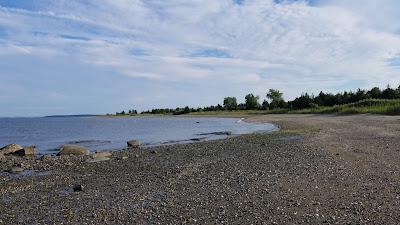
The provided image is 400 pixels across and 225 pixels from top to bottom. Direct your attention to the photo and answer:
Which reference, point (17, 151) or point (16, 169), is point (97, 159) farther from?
point (17, 151)

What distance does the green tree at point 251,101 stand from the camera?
152m

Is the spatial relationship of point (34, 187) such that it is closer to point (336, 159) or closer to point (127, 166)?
point (127, 166)

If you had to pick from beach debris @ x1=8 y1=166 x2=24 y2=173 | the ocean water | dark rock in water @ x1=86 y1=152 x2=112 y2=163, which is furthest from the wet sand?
the ocean water

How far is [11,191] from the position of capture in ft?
50.8

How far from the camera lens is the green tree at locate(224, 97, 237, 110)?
545ft

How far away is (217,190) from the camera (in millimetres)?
13758

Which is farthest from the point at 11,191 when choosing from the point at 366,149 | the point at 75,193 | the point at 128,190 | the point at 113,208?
the point at 366,149

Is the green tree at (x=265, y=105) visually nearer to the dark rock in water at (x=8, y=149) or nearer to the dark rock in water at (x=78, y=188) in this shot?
the dark rock in water at (x=8, y=149)

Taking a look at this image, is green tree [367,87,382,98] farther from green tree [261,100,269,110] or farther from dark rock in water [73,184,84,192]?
dark rock in water [73,184,84,192]

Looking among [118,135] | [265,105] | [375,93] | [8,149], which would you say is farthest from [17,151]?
[265,105]

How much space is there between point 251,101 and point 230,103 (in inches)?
722

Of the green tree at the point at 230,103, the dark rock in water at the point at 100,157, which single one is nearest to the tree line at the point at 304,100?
the green tree at the point at 230,103

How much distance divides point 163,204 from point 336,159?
10.4 m

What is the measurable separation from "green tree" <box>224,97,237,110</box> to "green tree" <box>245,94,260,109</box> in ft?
19.9
